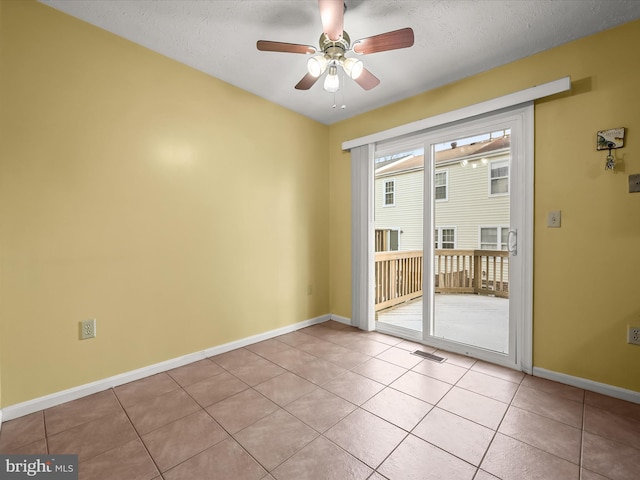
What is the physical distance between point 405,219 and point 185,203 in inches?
93.4

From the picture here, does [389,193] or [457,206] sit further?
[389,193]

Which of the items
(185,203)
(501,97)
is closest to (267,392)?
(185,203)

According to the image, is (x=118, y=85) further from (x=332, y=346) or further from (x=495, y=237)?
(x=495, y=237)

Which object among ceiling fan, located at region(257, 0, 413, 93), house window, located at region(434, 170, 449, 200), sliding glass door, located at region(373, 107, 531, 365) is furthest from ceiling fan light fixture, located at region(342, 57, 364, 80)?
house window, located at region(434, 170, 449, 200)

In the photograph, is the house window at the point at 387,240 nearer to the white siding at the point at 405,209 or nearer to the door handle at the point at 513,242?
the white siding at the point at 405,209

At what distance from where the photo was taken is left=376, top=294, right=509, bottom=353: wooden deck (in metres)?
2.83

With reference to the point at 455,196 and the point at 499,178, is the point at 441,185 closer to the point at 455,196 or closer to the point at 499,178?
the point at 455,196

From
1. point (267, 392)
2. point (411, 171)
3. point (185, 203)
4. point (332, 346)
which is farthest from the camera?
point (411, 171)

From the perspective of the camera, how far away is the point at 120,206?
2252mm

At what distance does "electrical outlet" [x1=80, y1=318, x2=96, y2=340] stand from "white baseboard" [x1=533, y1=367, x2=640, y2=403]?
3524 millimetres

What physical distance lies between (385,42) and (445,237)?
1948 mm

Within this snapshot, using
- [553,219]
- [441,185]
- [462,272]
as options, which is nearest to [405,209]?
[441,185]

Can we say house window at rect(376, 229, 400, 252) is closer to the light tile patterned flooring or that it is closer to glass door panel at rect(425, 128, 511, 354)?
glass door panel at rect(425, 128, 511, 354)

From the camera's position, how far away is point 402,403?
2021 millimetres
